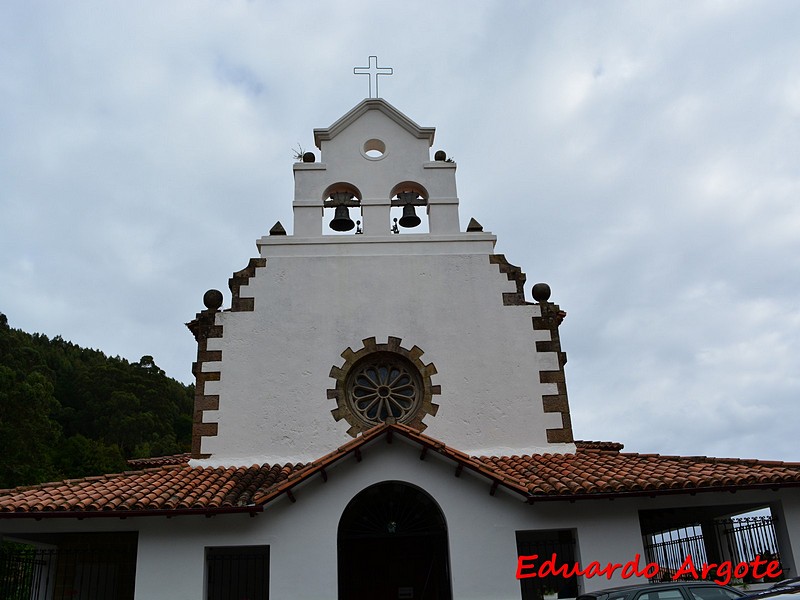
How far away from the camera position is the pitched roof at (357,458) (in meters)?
9.55

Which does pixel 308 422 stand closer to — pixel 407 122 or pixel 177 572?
pixel 177 572

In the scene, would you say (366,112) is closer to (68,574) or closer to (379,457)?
(379,457)

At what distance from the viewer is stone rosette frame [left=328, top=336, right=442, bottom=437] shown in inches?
484

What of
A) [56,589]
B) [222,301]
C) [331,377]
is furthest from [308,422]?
[56,589]

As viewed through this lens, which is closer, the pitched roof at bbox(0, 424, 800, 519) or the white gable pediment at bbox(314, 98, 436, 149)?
the pitched roof at bbox(0, 424, 800, 519)

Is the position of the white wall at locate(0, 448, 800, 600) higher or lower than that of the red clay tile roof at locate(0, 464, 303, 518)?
lower

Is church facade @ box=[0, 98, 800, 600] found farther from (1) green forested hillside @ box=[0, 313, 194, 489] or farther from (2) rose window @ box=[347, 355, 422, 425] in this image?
(1) green forested hillside @ box=[0, 313, 194, 489]

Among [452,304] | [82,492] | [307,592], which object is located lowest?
[307,592]

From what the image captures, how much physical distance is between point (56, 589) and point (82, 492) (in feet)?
9.07

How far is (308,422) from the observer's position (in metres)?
12.2

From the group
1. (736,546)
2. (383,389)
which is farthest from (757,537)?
(383,389)

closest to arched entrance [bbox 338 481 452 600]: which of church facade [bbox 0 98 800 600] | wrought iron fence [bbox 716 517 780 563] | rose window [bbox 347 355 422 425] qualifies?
church facade [bbox 0 98 800 600]

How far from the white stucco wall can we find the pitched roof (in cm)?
100

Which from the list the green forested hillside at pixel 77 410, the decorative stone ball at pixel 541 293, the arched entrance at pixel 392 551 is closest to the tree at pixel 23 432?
the green forested hillside at pixel 77 410
